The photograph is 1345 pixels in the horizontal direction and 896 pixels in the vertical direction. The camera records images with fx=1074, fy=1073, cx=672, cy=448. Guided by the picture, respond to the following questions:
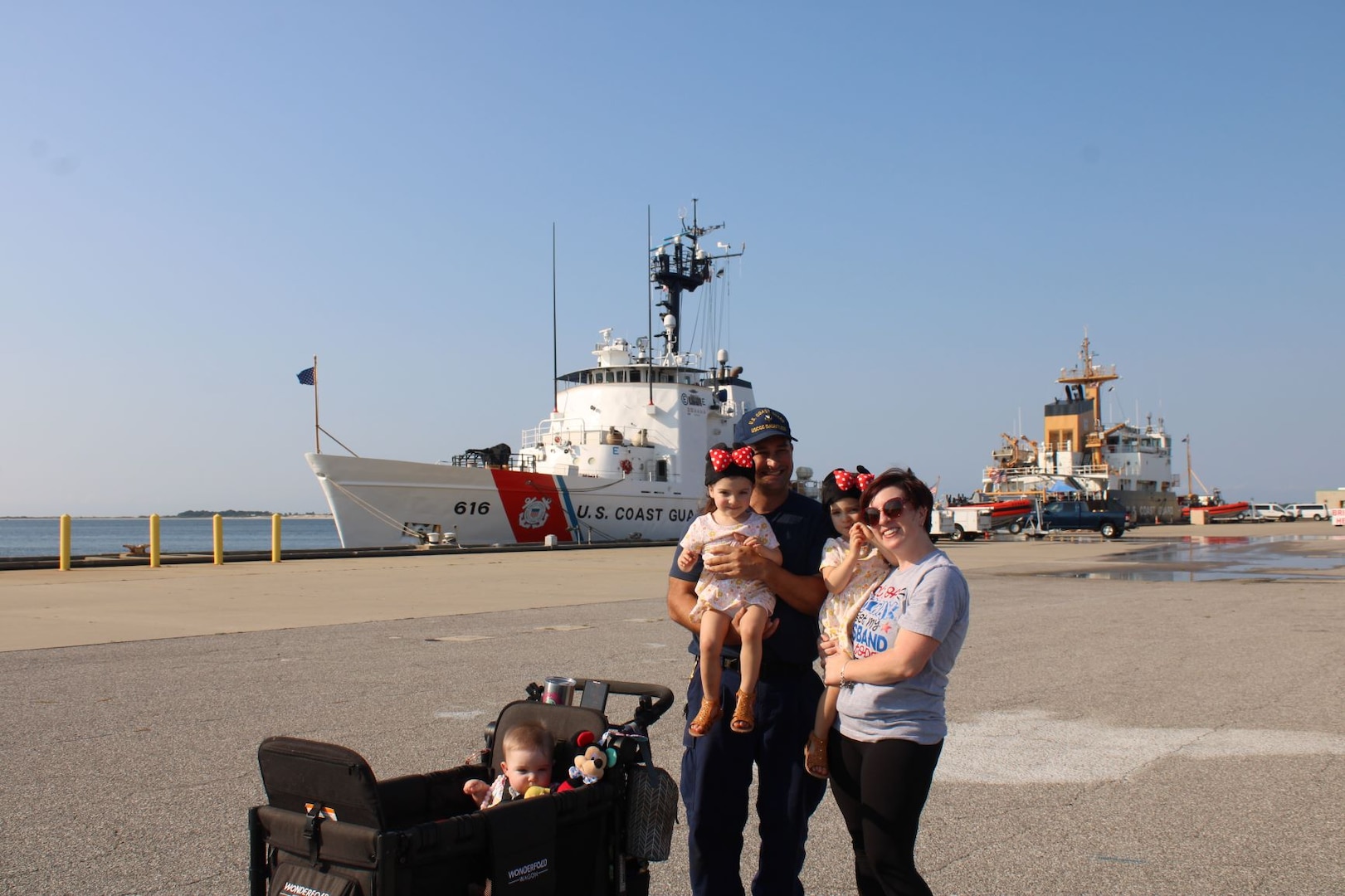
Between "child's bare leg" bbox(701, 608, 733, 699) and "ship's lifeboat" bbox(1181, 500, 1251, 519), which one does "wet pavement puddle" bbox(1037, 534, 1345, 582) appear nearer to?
"child's bare leg" bbox(701, 608, 733, 699)

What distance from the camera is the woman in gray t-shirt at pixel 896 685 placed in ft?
9.41

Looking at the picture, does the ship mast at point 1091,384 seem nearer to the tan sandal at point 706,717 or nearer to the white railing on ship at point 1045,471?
the white railing on ship at point 1045,471

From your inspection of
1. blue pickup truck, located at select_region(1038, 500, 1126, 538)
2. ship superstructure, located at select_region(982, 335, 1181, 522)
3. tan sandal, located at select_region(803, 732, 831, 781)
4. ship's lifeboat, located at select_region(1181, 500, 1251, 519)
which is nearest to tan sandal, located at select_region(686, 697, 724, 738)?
tan sandal, located at select_region(803, 732, 831, 781)

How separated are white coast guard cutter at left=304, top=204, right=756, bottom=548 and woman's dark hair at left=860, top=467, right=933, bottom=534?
2489 centimetres

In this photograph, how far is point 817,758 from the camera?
3.07m

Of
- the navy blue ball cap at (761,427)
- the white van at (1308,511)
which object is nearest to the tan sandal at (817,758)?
the navy blue ball cap at (761,427)

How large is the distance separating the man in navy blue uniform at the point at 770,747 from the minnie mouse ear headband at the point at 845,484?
132 millimetres

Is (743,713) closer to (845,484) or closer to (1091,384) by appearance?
(845,484)

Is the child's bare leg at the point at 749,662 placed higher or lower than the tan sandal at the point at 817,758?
higher

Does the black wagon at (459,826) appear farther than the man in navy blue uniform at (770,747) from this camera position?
No

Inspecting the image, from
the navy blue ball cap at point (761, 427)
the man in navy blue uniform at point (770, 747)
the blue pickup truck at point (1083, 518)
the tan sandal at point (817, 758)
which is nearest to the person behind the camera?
the tan sandal at point (817, 758)

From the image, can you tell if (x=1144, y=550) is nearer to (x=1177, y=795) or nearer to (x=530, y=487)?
(x=530, y=487)

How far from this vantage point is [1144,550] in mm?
27312

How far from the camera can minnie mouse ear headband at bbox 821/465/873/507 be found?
10.6ft
